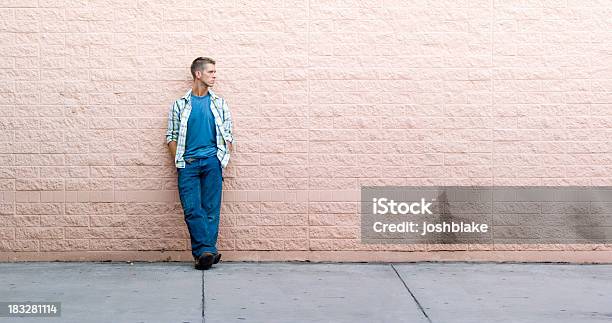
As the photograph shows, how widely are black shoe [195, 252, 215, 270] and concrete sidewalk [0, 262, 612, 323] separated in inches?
3.4

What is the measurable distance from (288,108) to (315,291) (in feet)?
7.02

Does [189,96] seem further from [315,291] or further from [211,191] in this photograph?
[315,291]

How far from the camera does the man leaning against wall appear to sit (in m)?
9.88

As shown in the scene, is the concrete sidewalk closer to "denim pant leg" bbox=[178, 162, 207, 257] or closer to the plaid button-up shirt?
"denim pant leg" bbox=[178, 162, 207, 257]

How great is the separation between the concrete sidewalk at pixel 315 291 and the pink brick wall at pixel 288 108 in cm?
53

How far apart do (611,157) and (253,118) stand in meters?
3.63

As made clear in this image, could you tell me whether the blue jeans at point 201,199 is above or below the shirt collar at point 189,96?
below

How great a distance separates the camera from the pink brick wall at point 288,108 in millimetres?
10180

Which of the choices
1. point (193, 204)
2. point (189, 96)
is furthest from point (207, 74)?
point (193, 204)

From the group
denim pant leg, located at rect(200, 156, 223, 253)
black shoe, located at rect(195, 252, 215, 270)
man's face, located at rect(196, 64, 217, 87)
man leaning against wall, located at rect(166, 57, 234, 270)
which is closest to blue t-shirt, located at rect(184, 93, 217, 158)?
man leaning against wall, located at rect(166, 57, 234, 270)

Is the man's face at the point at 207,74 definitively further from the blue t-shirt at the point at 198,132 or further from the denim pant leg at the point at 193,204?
the denim pant leg at the point at 193,204

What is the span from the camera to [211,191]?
9977 millimetres

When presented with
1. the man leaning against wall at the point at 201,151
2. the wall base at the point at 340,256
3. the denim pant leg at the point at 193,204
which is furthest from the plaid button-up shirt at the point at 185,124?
the wall base at the point at 340,256

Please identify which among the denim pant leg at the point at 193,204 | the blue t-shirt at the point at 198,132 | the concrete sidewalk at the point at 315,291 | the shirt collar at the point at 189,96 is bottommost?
the concrete sidewalk at the point at 315,291
